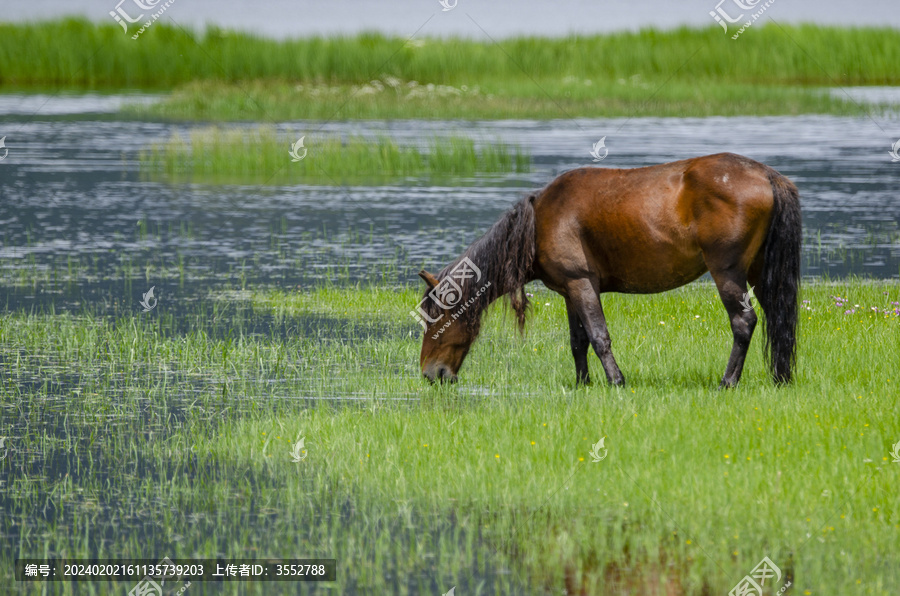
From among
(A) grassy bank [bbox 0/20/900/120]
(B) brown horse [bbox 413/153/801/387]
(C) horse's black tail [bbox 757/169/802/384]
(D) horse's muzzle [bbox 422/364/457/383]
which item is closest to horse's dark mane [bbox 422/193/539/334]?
(B) brown horse [bbox 413/153/801/387]

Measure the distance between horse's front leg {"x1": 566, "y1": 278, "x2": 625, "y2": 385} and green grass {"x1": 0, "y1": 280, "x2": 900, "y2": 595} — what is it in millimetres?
299

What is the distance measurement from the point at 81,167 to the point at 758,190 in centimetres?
2467

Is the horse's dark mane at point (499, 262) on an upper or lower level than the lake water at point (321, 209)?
upper

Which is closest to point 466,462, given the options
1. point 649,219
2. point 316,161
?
point 649,219

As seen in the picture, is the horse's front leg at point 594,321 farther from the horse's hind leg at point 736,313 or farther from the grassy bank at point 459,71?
the grassy bank at point 459,71

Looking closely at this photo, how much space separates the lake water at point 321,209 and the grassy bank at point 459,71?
10.5ft

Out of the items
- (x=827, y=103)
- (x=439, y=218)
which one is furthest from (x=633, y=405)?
(x=827, y=103)

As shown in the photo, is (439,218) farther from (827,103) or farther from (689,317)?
(827,103)

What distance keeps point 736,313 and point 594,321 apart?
1106 millimetres

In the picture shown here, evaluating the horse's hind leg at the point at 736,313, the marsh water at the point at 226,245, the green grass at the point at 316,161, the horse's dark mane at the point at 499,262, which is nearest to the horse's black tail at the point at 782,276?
the horse's hind leg at the point at 736,313

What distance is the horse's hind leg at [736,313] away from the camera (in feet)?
30.1

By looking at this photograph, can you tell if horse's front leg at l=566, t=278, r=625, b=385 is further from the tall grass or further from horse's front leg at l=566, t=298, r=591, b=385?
the tall grass

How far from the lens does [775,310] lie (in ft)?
30.5

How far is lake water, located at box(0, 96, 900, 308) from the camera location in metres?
17.2
